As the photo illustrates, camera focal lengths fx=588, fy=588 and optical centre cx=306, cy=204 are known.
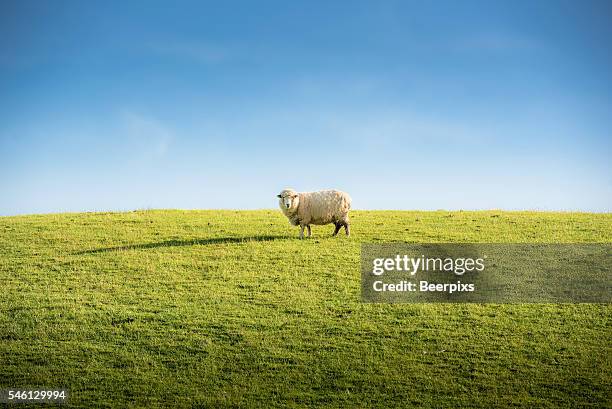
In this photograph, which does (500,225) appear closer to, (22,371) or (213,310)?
(213,310)

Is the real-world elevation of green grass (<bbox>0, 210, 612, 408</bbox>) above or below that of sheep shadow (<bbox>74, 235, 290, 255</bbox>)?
below

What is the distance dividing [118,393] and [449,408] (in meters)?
8.09

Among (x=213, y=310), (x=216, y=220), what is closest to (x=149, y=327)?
(x=213, y=310)

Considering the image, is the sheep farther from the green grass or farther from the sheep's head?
the green grass

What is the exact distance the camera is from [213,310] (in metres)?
19.3

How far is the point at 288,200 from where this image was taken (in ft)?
91.0

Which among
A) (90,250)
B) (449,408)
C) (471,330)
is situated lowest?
(449,408)

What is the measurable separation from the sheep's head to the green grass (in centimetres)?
195

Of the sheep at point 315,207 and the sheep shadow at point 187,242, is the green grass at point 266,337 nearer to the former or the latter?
the sheep shadow at point 187,242

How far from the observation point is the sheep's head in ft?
91.3

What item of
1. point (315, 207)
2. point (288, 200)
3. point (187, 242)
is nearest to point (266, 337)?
point (288, 200)

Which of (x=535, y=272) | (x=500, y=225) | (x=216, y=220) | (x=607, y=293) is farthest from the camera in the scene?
(x=216, y=220)

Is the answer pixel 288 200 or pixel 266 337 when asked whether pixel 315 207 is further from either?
pixel 266 337

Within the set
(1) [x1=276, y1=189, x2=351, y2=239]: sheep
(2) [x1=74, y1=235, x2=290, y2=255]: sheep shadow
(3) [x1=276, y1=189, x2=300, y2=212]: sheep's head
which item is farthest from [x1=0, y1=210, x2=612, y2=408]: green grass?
(3) [x1=276, y1=189, x2=300, y2=212]: sheep's head
